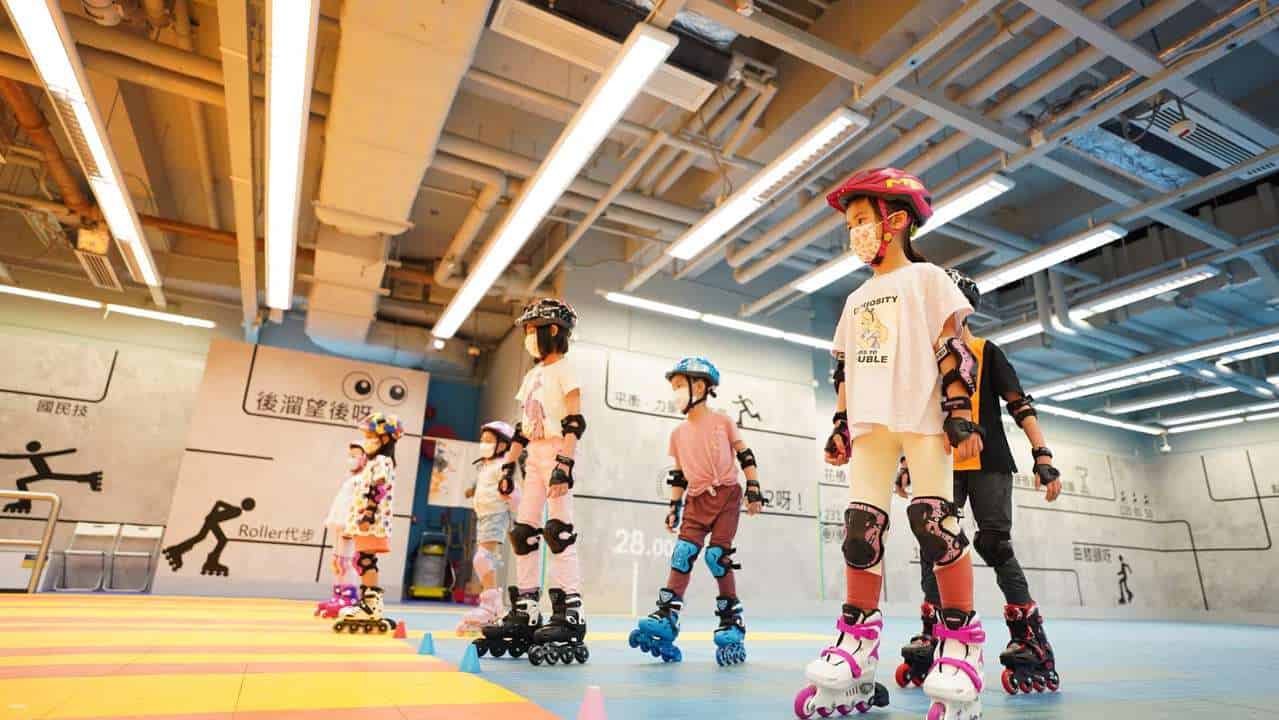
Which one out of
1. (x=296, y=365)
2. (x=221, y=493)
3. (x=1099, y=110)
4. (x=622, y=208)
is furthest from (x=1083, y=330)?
(x=221, y=493)

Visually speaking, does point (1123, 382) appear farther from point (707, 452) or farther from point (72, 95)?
point (72, 95)

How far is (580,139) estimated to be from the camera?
5570mm

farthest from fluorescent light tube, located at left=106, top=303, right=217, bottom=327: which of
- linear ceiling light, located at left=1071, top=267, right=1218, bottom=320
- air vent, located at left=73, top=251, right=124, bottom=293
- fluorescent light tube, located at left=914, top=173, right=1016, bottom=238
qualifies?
linear ceiling light, located at left=1071, top=267, right=1218, bottom=320

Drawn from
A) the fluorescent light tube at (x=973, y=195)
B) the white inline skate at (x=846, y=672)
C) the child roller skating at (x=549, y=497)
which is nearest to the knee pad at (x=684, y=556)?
the child roller skating at (x=549, y=497)

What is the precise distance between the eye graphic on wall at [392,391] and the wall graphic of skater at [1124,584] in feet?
52.3

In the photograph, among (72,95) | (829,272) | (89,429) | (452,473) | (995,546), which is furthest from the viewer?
(452,473)

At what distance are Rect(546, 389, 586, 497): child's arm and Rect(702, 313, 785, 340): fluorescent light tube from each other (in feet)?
21.3

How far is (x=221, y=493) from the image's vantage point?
9.88m

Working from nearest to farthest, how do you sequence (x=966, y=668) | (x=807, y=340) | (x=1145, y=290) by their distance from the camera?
(x=966, y=668) → (x=1145, y=290) → (x=807, y=340)

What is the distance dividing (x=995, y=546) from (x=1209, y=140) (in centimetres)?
547

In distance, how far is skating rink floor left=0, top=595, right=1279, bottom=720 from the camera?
6.88ft

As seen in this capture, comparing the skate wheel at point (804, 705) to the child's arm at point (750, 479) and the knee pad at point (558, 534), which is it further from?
the child's arm at point (750, 479)

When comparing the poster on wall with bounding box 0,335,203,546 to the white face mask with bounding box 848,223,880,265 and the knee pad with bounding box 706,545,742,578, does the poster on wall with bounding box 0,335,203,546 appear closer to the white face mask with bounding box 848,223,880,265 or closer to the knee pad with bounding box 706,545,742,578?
the knee pad with bounding box 706,545,742,578

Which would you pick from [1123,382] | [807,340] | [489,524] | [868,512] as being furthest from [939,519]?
[1123,382]
